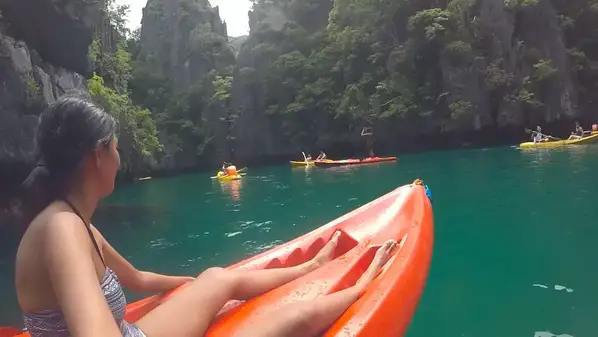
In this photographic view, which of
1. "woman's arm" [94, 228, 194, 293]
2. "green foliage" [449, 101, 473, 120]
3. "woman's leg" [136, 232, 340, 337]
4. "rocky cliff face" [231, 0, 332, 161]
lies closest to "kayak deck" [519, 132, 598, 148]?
"green foliage" [449, 101, 473, 120]

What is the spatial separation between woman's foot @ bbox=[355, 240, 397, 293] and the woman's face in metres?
1.20

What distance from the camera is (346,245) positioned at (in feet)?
9.70

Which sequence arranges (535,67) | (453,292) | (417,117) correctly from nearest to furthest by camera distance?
(453,292), (535,67), (417,117)

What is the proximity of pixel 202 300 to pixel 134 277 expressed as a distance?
0.41m

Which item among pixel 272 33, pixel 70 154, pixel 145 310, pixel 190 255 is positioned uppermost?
pixel 272 33

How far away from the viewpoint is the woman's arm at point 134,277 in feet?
6.34

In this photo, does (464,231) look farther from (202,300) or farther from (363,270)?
(202,300)

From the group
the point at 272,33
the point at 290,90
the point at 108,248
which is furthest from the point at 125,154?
the point at 108,248

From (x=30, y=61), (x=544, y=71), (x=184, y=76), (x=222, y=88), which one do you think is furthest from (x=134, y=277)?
(x=184, y=76)

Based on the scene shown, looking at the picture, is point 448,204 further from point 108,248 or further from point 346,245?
point 108,248

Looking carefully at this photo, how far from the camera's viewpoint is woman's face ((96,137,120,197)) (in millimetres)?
1340

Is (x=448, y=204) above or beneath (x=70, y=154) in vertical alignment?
beneath

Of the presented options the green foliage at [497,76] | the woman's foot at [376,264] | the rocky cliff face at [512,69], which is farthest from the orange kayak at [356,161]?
the woman's foot at [376,264]

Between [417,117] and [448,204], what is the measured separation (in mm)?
16456
